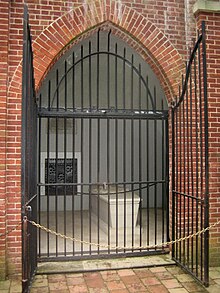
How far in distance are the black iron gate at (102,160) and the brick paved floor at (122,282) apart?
386mm

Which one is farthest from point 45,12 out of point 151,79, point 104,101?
point 104,101

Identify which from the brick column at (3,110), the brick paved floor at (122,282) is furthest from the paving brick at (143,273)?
the brick column at (3,110)

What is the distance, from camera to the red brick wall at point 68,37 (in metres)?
4.15

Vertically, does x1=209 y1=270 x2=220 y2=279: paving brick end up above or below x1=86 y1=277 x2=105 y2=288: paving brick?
below

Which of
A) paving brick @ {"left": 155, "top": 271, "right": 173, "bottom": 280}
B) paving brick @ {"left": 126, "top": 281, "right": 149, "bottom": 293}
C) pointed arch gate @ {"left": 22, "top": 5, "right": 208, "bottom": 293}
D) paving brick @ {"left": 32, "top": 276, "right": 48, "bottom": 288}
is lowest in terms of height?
paving brick @ {"left": 126, "top": 281, "right": 149, "bottom": 293}

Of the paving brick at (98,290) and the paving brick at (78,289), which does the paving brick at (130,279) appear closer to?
the paving brick at (98,290)

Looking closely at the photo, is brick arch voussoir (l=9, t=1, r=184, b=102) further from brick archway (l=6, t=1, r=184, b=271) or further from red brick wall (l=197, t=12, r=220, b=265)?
red brick wall (l=197, t=12, r=220, b=265)

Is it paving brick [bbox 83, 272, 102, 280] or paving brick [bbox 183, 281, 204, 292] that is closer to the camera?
paving brick [bbox 183, 281, 204, 292]

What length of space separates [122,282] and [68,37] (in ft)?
10.8

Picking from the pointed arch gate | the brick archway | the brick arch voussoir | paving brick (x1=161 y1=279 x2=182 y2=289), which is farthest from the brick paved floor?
the brick arch voussoir

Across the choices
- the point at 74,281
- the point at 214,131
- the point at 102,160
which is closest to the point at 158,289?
the point at 74,281

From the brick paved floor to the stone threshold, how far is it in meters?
0.07

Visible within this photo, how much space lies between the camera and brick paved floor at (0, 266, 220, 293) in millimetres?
3785

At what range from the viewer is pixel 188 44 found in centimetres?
481
